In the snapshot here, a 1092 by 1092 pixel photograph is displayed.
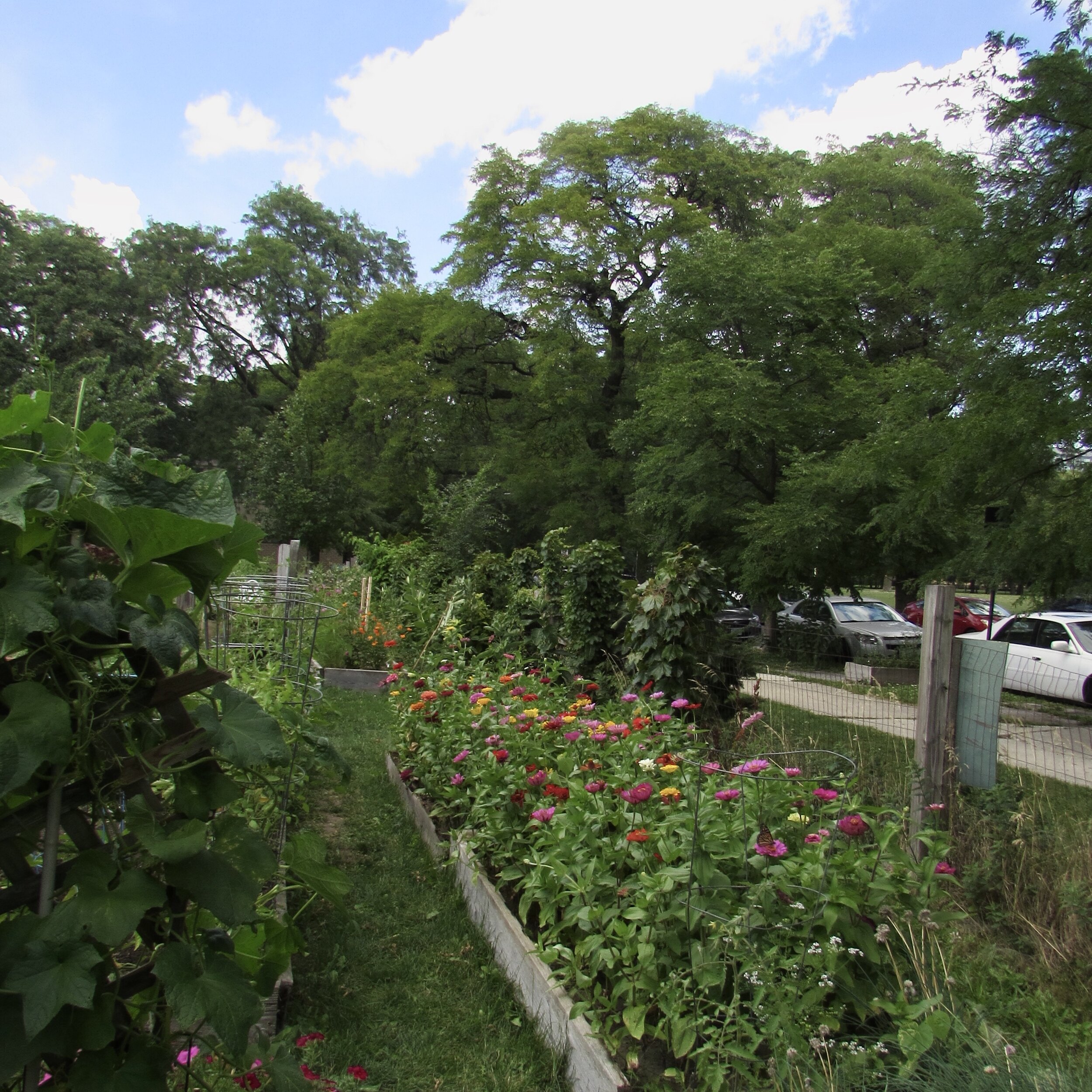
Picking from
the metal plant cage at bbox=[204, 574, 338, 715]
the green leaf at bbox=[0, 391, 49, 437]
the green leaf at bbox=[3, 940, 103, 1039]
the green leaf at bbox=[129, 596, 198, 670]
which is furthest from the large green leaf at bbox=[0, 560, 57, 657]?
the metal plant cage at bbox=[204, 574, 338, 715]

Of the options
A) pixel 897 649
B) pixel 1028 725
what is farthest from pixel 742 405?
pixel 1028 725

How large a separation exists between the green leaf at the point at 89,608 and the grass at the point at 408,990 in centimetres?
215

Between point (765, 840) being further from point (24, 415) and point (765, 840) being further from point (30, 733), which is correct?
point (24, 415)

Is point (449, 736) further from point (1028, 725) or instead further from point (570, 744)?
point (1028, 725)

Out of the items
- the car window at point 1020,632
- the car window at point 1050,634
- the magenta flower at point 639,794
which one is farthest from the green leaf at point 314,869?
the car window at point 1020,632

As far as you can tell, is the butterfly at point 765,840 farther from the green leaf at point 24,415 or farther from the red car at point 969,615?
the red car at point 969,615

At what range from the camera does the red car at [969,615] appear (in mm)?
23125

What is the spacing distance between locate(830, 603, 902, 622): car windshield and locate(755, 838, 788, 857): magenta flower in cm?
1672

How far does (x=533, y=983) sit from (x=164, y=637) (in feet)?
7.92

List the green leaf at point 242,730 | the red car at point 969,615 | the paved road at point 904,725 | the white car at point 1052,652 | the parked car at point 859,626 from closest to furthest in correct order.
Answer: the green leaf at point 242,730
the paved road at point 904,725
the white car at point 1052,652
the parked car at point 859,626
the red car at point 969,615

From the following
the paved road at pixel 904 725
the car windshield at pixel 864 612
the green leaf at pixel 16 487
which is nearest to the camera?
the green leaf at pixel 16 487

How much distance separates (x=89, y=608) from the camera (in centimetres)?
Result: 126

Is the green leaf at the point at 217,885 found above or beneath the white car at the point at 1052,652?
above

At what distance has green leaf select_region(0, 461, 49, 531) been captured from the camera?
1.15 m
